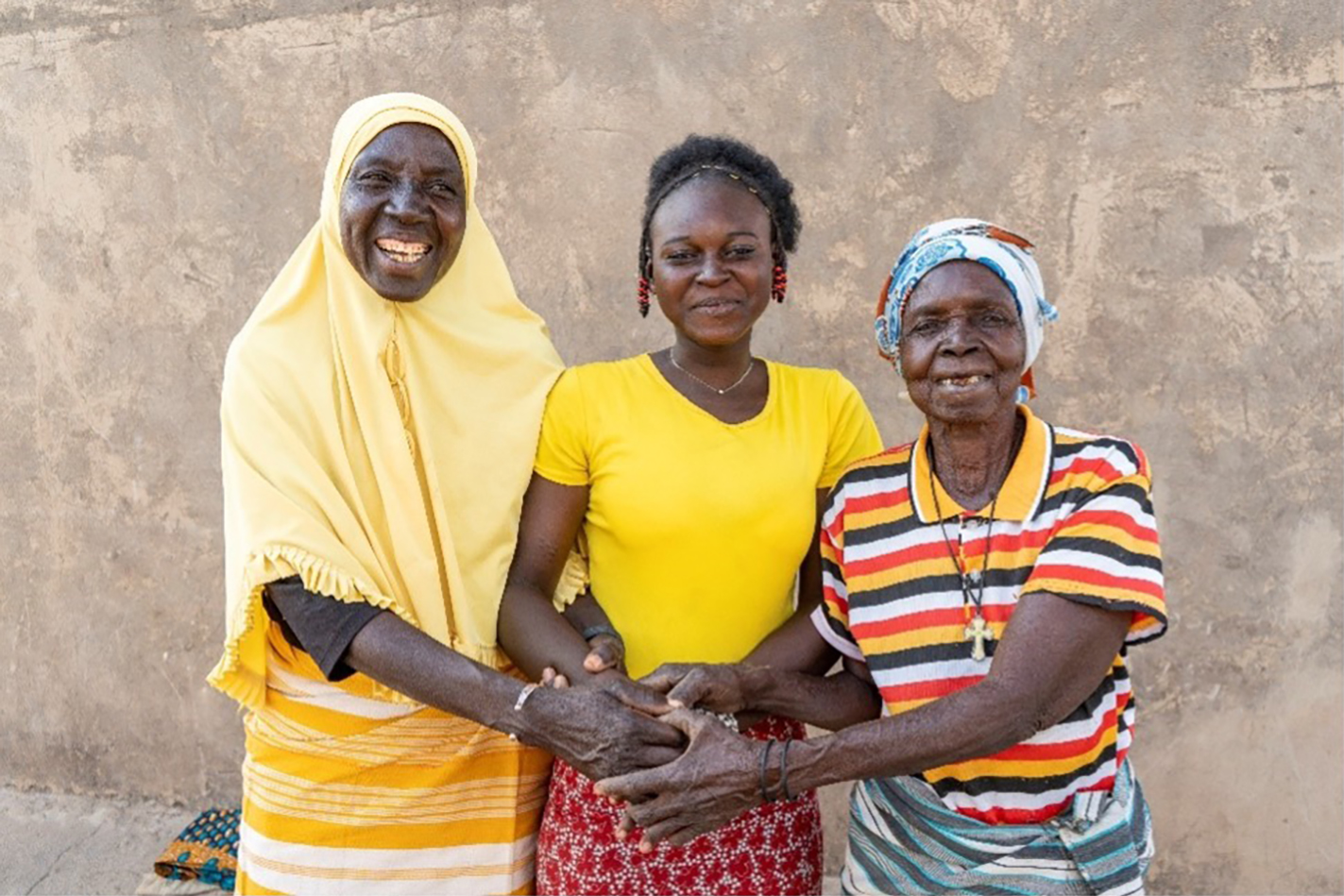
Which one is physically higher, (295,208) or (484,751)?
(295,208)

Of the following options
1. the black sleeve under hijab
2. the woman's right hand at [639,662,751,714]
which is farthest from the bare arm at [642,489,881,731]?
the black sleeve under hijab

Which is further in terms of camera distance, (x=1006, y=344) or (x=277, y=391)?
(x=277, y=391)

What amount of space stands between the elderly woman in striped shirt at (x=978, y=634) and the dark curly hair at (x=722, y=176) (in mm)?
416

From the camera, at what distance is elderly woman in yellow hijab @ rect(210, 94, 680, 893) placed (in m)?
2.48

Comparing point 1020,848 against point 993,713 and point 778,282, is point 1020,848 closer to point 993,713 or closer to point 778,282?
point 993,713

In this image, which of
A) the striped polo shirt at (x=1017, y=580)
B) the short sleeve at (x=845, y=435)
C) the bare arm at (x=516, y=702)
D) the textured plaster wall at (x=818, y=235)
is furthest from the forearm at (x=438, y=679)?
the textured plaster wall at (x=818, y=235)

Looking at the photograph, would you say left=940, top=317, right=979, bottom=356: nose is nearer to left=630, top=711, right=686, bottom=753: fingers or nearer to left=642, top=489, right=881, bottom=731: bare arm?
left=642, top=489, right=881, bottom=731: bare arm

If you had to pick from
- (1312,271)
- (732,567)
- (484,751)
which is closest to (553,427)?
(732,567)

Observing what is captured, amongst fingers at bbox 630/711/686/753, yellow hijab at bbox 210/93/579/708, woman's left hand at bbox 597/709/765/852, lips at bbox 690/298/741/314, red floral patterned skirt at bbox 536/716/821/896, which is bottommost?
red floral patterned skirt at bbox 536/716/821/896

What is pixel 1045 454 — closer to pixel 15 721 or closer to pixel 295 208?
pixel 295 208

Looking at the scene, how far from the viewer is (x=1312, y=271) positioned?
12.2ft

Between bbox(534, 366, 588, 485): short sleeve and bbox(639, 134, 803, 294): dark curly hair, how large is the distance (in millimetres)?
335

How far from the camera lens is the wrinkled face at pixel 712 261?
2609mm

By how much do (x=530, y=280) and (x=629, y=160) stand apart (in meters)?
0.50
